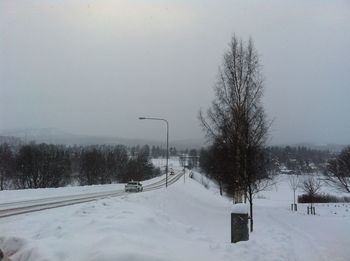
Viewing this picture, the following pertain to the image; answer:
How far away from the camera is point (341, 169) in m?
60.6

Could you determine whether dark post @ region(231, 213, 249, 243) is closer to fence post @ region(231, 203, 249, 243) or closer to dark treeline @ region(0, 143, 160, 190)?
fence post @ region(231, 203, 249, 243)

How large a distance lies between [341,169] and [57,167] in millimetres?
53772

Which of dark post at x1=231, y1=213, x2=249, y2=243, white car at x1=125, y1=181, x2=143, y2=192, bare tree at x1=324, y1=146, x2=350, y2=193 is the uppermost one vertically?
bare tree at x1=324, y1=146, x2=350, y2=193

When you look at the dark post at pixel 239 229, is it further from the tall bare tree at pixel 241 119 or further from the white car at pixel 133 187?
the white car at pixel 133 187

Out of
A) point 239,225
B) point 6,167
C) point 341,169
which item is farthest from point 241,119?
point 6,167

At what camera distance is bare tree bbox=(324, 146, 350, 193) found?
196 feet

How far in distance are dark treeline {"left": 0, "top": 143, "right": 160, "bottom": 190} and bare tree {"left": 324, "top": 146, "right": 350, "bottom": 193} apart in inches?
1995

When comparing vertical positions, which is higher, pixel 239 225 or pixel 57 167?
pixel 57 167

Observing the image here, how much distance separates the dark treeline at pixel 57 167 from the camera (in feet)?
262

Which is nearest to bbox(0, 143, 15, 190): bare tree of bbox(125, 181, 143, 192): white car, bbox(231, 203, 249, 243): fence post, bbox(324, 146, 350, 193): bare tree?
bbox(125, 181, 143, 192): white car

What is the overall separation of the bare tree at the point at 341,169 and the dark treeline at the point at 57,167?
5068 centimetres

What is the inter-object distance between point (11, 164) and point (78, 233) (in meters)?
77.2

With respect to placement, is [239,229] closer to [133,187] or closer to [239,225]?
[239,225]

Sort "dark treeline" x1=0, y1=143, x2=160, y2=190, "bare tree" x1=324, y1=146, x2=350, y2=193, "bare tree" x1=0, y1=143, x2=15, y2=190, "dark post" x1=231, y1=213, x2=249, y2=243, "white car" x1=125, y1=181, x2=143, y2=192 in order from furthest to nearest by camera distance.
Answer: "dark treeline" x1=0, y1=143, x2=160, y2=190 → "bare tree" x1=0, y1=143, x2=15, y2=190 → "bare tree" x1=324, y1=146, x2=350, y2=193 → "white car" x1=125, y1=181, x2=143, y2=192 → "dark post" x1=231, y1=213, x2=249, y2=243
